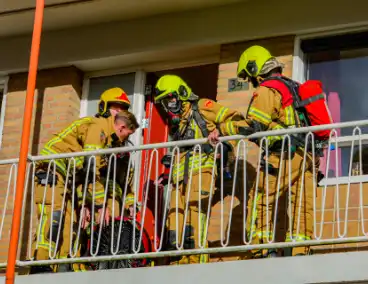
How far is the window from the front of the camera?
34.5 ft

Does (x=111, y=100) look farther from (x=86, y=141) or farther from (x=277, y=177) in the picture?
(x=277, y=177)

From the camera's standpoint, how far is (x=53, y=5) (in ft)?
37.1

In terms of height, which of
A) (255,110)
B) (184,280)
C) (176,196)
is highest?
(255,110)

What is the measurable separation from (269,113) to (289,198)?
0.86m

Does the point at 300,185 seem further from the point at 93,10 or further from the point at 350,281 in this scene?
the point at 93,10

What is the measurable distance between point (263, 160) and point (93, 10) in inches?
119

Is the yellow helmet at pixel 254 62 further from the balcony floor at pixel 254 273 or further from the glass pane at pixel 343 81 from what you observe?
the balcony floor at pixel 254 273

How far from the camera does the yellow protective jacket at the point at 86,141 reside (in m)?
10.1

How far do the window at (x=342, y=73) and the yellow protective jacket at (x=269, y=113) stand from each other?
109 centimetres

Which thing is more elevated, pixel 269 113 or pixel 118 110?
pixel 118 110

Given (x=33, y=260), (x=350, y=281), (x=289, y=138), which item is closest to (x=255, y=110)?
(x=289, y=138)

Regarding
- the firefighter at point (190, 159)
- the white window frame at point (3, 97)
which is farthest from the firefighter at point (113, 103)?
the white window frame at point (3, 97)

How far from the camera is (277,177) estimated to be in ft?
30.5

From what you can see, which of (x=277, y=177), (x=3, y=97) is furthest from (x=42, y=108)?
(x=277, y=177)
